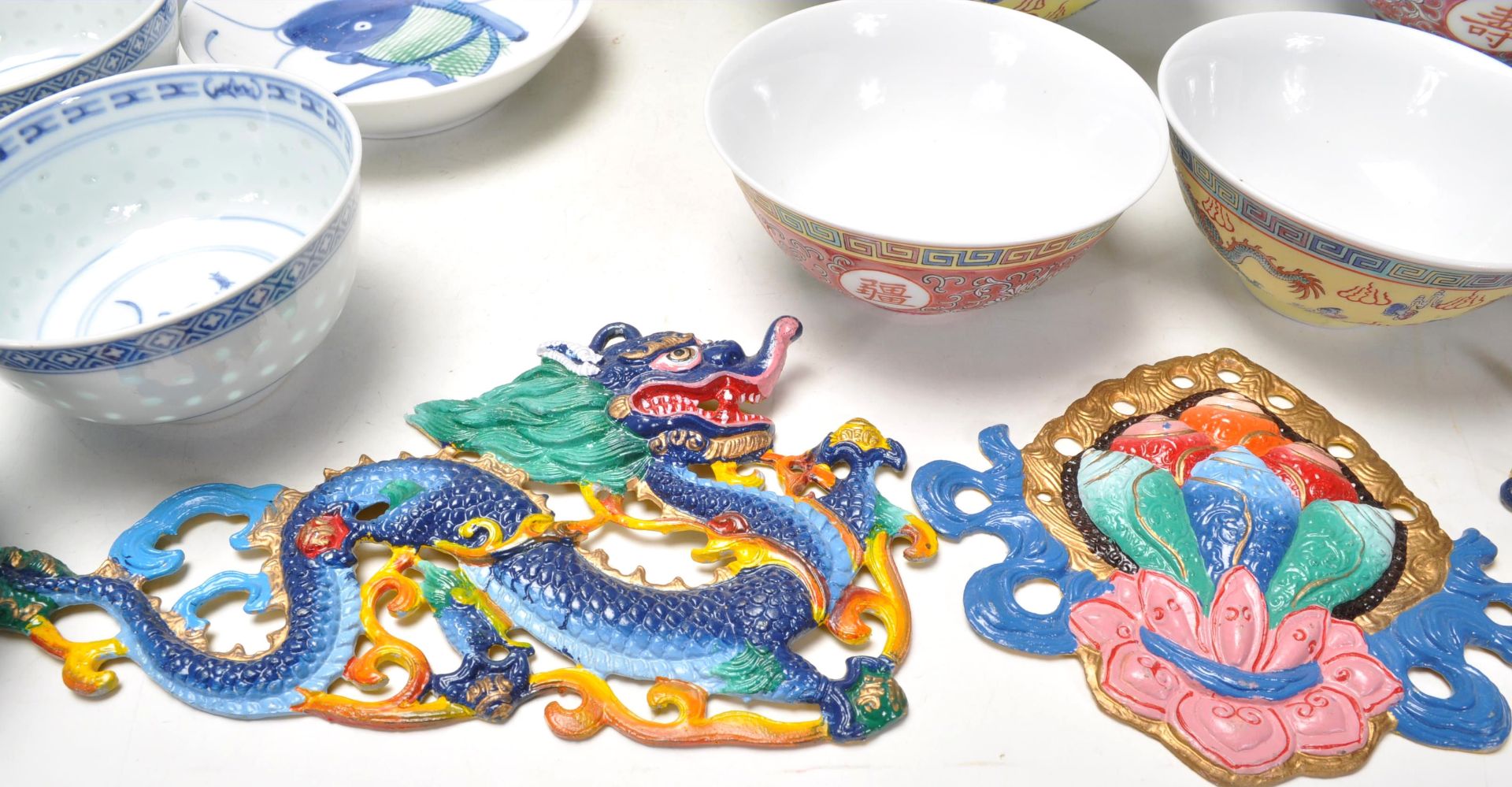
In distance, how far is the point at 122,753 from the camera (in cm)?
101

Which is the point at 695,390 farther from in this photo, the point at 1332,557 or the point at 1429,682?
the point at 1429,682

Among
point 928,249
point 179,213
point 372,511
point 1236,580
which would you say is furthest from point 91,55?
point 1236,580

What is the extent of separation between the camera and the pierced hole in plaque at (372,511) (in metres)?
1.17

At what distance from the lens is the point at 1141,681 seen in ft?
3.38

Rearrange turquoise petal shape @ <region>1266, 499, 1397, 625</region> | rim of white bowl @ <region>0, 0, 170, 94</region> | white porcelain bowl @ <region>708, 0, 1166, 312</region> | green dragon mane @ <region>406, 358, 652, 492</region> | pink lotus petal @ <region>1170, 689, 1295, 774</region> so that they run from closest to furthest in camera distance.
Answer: pink lotus petal @ <region>1170, 689, 1295, 774</region>
turquoise petal shape @ <region>1266, 499, 1397, 625</region>
green dragon mane @ <region>406, 358, 652, 492</region>
rim of white bowl @ <region>0, 0, 170, 94</region>
white porcelain bowl @ <region>708, 0, 1166, 312</region>

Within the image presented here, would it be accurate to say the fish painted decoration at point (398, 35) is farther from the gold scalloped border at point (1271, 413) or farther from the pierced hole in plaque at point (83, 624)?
the gold scalloped border at point (1271, 413)

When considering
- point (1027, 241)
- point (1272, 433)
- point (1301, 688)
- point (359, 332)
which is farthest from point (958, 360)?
point (359, 332)

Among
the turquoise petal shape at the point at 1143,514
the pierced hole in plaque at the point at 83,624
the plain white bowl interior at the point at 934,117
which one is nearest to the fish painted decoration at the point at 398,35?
the plain white bowl interior at the point at 934,117

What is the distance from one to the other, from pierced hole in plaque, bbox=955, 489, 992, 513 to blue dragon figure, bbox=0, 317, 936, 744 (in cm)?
8

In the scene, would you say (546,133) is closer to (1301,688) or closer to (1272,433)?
(1272,433)

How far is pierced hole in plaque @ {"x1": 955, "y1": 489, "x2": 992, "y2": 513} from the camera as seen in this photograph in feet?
3.93

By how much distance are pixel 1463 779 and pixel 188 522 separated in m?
1.29

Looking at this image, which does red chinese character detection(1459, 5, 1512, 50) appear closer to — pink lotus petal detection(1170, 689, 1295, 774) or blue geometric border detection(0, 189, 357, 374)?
pink lotus petal detection(1170, 689, 1295, 774)

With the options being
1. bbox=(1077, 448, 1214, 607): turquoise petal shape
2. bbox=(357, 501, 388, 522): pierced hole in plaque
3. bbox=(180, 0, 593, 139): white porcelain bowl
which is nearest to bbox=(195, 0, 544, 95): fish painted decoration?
bbox=(180, 0, 593, 139): white porcelain bowl
